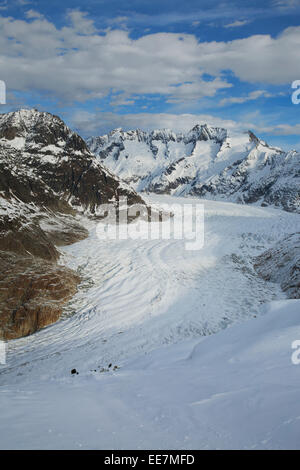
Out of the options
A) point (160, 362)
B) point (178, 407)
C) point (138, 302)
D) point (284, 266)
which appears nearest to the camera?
point (178, 407)

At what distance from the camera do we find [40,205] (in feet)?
142

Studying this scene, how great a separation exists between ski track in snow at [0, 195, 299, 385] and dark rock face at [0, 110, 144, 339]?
5.53ft

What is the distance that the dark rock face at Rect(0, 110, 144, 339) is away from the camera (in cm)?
2156

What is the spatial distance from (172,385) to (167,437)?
3.31 metres

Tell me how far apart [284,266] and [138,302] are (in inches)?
523

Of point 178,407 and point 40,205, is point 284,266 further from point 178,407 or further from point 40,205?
point 40,205

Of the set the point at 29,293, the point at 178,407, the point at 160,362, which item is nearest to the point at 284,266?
the point at 160,362

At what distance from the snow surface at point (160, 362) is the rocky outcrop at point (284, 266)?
2.90ft

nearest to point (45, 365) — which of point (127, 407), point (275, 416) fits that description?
point (127, 407)

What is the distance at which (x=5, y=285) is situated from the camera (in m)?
22.0

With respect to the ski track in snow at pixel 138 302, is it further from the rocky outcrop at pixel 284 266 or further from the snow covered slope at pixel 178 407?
the snow covered slope at pixel 178 407

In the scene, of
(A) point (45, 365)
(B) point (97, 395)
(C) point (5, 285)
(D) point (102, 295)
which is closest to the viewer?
(B) point (97, 395)
